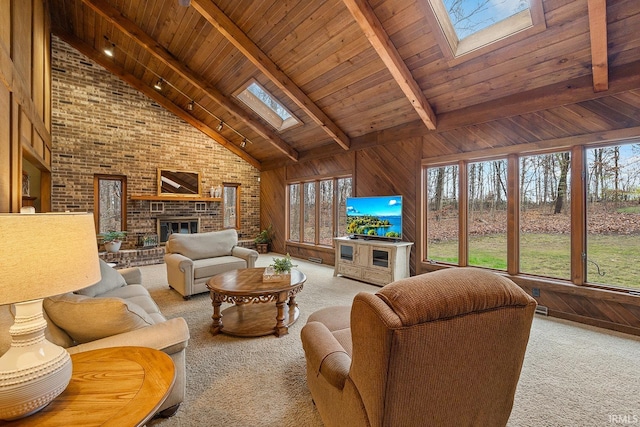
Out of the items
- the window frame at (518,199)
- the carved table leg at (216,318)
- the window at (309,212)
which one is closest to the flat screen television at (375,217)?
the window frame at (518,199)

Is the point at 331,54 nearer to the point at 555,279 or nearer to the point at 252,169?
the point at 555,279

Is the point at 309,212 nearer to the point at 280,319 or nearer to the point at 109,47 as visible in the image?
the point at 280,319

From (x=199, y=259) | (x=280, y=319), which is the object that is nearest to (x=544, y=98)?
(x=280, y=319)

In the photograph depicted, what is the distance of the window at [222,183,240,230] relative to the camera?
7883 mm

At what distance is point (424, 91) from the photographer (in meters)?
4.02

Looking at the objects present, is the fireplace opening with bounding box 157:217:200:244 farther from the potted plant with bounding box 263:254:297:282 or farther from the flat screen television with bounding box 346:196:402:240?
the potted plant with bounding box 263:254:297:282

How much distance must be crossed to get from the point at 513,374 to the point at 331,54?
13.3ft

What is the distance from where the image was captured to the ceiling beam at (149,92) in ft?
19.4

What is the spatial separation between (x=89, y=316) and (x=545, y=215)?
15.0 feet

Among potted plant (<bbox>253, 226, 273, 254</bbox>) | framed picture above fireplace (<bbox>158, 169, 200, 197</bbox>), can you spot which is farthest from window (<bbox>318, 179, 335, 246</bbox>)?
framed picture above fireplace (<bbox>158, 169, 200, 197</bbox>)

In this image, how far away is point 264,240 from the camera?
7965 millimetres

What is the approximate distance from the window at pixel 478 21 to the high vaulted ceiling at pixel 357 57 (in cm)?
6

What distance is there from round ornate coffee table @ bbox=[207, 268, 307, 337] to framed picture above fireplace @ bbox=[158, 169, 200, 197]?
4707 millimetres

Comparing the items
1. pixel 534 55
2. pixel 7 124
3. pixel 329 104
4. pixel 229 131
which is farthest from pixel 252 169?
pixel 534 55
